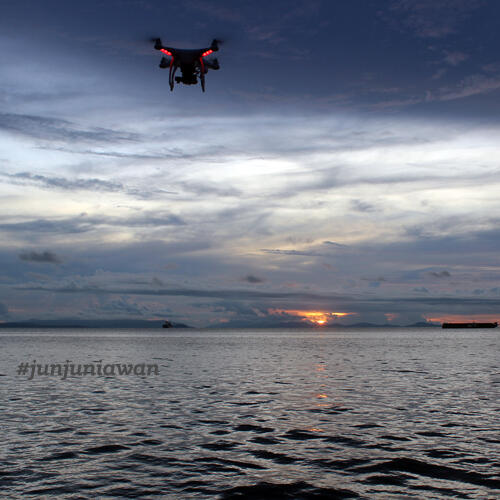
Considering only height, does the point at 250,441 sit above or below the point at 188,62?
below

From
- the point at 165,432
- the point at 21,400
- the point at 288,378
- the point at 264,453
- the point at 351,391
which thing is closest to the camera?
the point at 264,453

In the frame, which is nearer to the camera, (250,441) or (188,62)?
(250,441)

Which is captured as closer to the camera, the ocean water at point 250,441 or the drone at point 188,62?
the ocean water at point 250,441

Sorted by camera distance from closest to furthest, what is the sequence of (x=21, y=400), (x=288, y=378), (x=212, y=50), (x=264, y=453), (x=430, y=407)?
1. (x=264, y=453)
2. (x=430, y=407)
3. (x=21, y=400)
4. (x=212, y=50)
5. (x=288, y=378)

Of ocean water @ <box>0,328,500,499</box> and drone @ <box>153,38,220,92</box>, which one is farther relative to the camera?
drone @ <box>153,38,220,92</box>

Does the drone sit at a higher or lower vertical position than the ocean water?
higher

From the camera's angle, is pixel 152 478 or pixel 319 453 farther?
pixel 319 453

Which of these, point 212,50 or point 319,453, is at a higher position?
point 212,50

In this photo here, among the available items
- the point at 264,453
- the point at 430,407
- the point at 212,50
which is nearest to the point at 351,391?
the point at 430,407

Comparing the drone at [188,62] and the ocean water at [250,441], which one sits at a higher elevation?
the drone at [188,62]

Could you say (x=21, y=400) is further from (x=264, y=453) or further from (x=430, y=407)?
(x=430, y=407)
